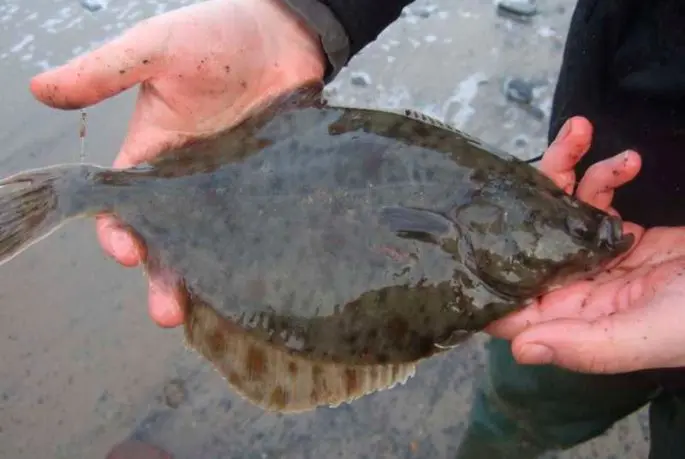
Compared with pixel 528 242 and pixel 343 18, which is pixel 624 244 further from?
pixel 343 18

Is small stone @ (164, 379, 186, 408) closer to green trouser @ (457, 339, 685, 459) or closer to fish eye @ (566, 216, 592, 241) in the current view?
green trouser @ (457, 339, 685, 459)

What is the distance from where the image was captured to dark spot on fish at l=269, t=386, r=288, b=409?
2.05m

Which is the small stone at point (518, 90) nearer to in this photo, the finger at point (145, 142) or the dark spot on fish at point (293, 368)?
the finger at point (145, 142)

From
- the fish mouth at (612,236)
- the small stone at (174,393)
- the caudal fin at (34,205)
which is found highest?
the fish mouth at (612,236)

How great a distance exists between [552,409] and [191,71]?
1.67m

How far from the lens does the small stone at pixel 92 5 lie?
5262mm

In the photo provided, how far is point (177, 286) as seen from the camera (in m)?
2.05

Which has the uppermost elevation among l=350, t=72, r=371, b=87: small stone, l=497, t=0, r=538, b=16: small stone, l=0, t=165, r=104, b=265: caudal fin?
l=0, t=165, r=104, b=265: caudal fin

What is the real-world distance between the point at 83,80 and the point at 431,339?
126 cm

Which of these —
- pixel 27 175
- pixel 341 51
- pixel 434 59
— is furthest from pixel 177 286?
pixel 434 59

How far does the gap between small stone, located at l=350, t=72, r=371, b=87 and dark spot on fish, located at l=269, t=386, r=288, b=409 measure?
302 centimetres

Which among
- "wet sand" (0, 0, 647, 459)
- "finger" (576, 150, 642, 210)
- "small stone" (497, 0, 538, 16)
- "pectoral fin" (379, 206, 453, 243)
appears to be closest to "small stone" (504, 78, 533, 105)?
"wet sand" (0, 0, 647, 459)

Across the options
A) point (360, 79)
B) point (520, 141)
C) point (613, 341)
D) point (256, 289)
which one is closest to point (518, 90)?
point (520, 141)

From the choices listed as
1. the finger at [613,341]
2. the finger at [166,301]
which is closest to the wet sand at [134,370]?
the finger at [166,301]
